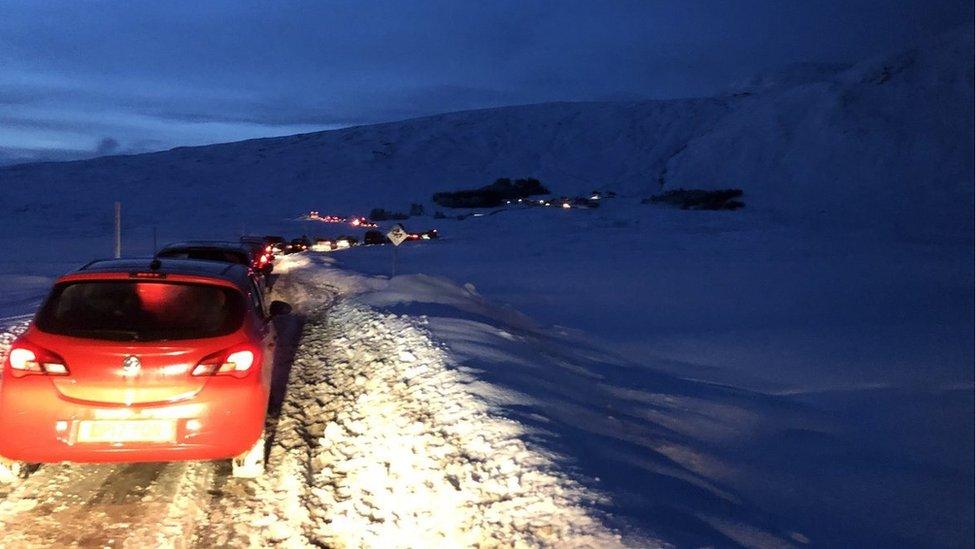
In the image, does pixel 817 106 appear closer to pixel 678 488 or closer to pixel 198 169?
pixel 198 169

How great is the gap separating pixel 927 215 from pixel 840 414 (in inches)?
1771

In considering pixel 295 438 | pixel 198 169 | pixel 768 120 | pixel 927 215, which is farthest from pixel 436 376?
pixel 198 169

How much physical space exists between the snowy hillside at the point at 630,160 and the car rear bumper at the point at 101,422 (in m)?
40.5

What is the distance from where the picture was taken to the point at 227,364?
5.17m

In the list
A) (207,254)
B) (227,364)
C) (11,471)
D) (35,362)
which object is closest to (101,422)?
(35,362)

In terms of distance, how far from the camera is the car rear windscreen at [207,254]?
42.0ft

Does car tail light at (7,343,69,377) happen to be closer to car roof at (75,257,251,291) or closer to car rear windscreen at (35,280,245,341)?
car rear windscreen at (35,280,245,341)

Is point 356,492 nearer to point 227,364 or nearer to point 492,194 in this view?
point 227,364

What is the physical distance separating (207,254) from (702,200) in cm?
3974

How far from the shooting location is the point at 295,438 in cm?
663

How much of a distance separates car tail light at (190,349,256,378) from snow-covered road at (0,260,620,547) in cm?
87

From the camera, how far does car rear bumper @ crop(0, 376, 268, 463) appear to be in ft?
16.0

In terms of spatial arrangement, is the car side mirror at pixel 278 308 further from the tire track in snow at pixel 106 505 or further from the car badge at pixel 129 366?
the car badge at pixel 129 366

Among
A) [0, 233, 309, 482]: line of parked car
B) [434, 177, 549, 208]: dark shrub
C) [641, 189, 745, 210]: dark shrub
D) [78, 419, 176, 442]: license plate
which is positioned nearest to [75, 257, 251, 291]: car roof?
[0, 233, 309, 482]: line of parked car
